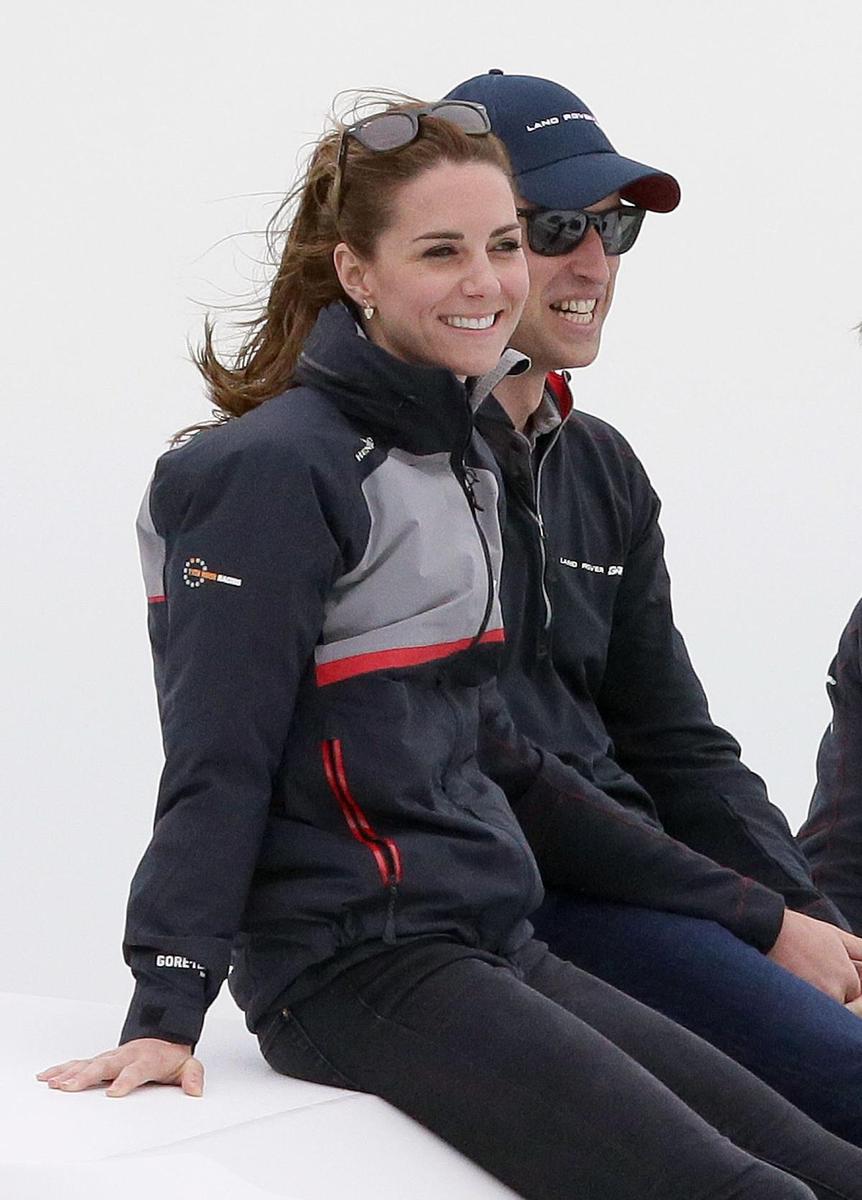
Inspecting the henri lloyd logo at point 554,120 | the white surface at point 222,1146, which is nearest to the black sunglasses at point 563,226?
the henri lloyd logo at point 554,120

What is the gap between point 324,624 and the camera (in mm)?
1894

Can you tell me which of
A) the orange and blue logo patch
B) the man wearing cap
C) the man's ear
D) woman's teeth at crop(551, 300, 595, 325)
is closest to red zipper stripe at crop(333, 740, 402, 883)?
the orange and blue logo patch

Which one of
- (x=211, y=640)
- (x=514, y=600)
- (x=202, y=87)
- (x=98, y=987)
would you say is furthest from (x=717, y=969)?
(x=202, y=87)

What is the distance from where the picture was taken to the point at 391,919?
1.84 metres

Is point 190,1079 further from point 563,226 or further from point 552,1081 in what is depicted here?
point 563,226

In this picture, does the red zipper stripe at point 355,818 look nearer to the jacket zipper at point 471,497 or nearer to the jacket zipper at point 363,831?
the jacket zipper at point 363,831

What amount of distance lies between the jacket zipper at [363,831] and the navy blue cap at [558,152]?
2.81 feet

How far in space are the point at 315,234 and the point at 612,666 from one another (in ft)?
2.24

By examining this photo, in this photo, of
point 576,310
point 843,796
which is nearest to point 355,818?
point 576,310

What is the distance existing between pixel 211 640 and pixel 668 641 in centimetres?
86

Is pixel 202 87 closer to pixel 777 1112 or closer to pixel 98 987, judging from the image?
pixel 98 987

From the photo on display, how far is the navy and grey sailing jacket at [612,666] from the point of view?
7.68 ft

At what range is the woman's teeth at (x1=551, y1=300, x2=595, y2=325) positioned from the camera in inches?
96.3

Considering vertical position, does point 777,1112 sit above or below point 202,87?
below
